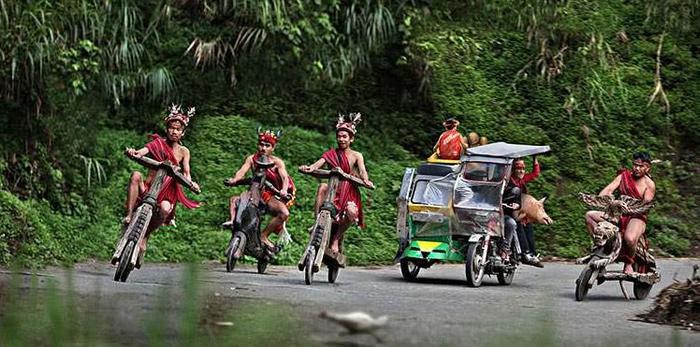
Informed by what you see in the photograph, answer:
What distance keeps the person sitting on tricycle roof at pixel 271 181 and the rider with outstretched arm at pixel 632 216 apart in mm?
3361

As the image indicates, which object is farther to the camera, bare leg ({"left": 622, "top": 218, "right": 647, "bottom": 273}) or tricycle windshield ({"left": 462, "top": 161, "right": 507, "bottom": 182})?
tricycle windshield ({"left": 462, "top": 161, "right": 507, "bottom": 182})

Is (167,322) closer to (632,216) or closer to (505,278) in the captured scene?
(632,216)

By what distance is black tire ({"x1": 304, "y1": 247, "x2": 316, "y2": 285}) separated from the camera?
12.5 meters

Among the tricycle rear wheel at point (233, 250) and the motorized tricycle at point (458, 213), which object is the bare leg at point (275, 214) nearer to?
the tricycle rear wheel at point (233, 250)

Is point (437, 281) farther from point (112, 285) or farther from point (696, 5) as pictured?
point (696, 5)

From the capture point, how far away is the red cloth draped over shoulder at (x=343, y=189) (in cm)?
1330

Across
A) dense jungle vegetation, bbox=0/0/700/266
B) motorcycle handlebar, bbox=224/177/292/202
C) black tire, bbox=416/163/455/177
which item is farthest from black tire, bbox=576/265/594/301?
dense jungle vegetation, bbox=0/0/700/266

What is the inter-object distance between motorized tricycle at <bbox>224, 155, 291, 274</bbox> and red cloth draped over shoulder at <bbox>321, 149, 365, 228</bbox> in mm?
641

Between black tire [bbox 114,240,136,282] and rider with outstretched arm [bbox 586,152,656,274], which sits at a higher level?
rider with outstretched arm [bbox 586,152,656,274]

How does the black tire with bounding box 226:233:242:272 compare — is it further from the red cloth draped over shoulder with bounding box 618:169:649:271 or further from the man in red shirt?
the red cloth draped over shoulder with bounding box 618:169:649:271

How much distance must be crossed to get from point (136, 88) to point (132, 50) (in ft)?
4.29

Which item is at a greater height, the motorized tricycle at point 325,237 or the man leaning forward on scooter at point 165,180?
the man leaning forward on scooter at point 165,180

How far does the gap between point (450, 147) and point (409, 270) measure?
1.83 metres

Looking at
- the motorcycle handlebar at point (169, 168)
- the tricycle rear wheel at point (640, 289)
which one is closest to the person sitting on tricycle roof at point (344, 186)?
the motorcycle handlebar at point (169, 168)
